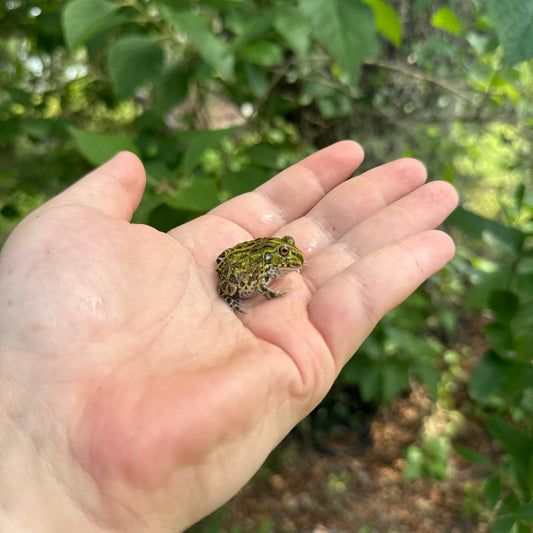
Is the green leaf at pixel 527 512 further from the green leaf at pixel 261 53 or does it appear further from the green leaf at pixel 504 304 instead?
the green leaf at pixel 261 53

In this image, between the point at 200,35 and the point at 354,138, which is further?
the point at 354,138

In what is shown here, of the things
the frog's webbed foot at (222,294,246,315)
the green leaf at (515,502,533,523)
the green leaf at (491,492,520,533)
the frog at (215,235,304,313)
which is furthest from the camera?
the frog at (215,235,304,313)

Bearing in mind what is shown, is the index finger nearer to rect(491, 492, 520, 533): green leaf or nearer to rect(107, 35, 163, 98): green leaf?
rect(107, 35, 163, 98): green leaf

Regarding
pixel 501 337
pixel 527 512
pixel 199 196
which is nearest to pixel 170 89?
pixel 199 196

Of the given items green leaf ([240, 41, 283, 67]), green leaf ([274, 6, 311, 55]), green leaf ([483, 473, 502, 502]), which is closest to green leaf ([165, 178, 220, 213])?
green leaf ([274, 6, 311, 55])

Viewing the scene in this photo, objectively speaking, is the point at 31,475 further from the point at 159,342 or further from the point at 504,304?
the point at 504,304

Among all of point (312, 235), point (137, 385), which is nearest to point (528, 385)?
point (312, 235)
